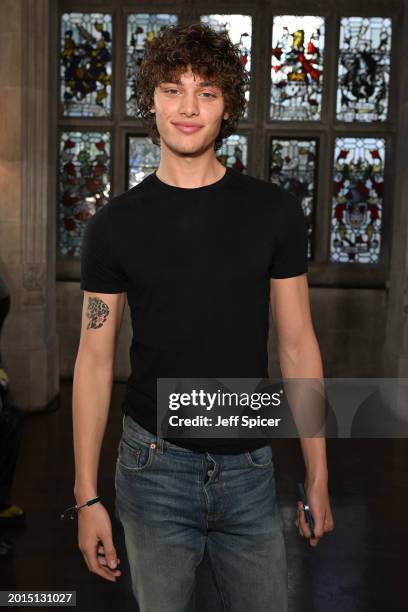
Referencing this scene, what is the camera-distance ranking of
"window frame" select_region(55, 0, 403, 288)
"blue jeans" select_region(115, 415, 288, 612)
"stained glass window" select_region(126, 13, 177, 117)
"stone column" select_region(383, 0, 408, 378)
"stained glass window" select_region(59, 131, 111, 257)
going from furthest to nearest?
"stained glass window" select_region(59, 131, 111, 257) < "stained glass window" select_region(126, 13, 177, 117) < "window frame" select_region(55, 0, 403, 288) < "stone column" select_region(383, 0, 408, 378) < "blue jeans" select_region(115, 415, 288, 612)

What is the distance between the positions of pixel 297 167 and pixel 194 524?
6.87m

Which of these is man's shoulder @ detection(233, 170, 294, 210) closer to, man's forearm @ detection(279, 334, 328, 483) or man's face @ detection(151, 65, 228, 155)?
man's face @ detection(151, 65, 228, 155)

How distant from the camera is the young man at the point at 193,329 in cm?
158

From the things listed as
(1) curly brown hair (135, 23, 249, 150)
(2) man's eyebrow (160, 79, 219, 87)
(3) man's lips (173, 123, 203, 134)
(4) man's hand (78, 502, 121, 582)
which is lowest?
(4) man's hand (78, 502, 121, 582)

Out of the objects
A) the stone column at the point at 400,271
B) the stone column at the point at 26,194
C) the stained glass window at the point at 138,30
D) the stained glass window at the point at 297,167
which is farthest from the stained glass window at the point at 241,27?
the stone column at the point at 26,194

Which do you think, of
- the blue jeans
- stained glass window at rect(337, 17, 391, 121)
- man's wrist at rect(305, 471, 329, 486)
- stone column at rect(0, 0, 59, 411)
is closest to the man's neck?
the blue jeans

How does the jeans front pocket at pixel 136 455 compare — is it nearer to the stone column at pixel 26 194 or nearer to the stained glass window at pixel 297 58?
the stone column at pixel 26 194

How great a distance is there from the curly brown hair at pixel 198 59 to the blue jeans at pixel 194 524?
2.51 ft

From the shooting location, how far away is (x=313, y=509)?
63.8 inches

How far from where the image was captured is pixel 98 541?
5.29 feet

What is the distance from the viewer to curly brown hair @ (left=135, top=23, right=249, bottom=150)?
159 cm

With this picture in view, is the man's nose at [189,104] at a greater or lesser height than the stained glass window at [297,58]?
lesser

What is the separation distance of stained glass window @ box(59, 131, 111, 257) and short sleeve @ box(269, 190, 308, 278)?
661 cm

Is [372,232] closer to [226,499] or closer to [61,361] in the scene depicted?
[61,361]
